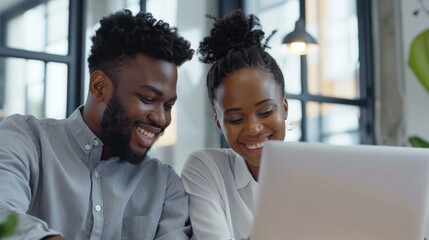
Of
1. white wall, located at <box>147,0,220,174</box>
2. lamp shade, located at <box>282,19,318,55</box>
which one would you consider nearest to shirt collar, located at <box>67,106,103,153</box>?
white wall, located at <box>147,0,220,174</box>

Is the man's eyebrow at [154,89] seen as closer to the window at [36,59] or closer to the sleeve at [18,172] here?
the sleeve at [18,172]

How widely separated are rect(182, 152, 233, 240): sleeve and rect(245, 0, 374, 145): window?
8.36 ft

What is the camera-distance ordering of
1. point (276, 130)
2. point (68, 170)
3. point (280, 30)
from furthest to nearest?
1. point (280, 30)
2. point (276, 130)
3. point (68, 170)

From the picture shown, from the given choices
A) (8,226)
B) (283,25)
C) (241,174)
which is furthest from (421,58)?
(8,226)

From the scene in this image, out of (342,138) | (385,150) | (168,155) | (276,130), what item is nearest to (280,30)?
(342,138)

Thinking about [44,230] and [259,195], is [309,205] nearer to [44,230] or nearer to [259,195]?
[259,195]

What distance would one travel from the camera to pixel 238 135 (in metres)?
1.64

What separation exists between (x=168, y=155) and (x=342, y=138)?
Result: 4.48 ft

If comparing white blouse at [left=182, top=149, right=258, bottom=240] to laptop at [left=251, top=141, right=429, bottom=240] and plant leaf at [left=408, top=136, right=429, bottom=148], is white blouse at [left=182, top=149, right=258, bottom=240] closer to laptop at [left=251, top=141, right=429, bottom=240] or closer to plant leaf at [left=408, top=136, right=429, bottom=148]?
laptop at [left=251, top=141, right=429, bottom=240]

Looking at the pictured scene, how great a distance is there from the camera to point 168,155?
3676 millimetres

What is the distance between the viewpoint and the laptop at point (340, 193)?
1.07 meters

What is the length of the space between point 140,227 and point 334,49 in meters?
3.23

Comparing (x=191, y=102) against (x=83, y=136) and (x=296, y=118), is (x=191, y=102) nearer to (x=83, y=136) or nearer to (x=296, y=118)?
(x=296, y=118)

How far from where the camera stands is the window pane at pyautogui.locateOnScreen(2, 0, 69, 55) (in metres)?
3.21
